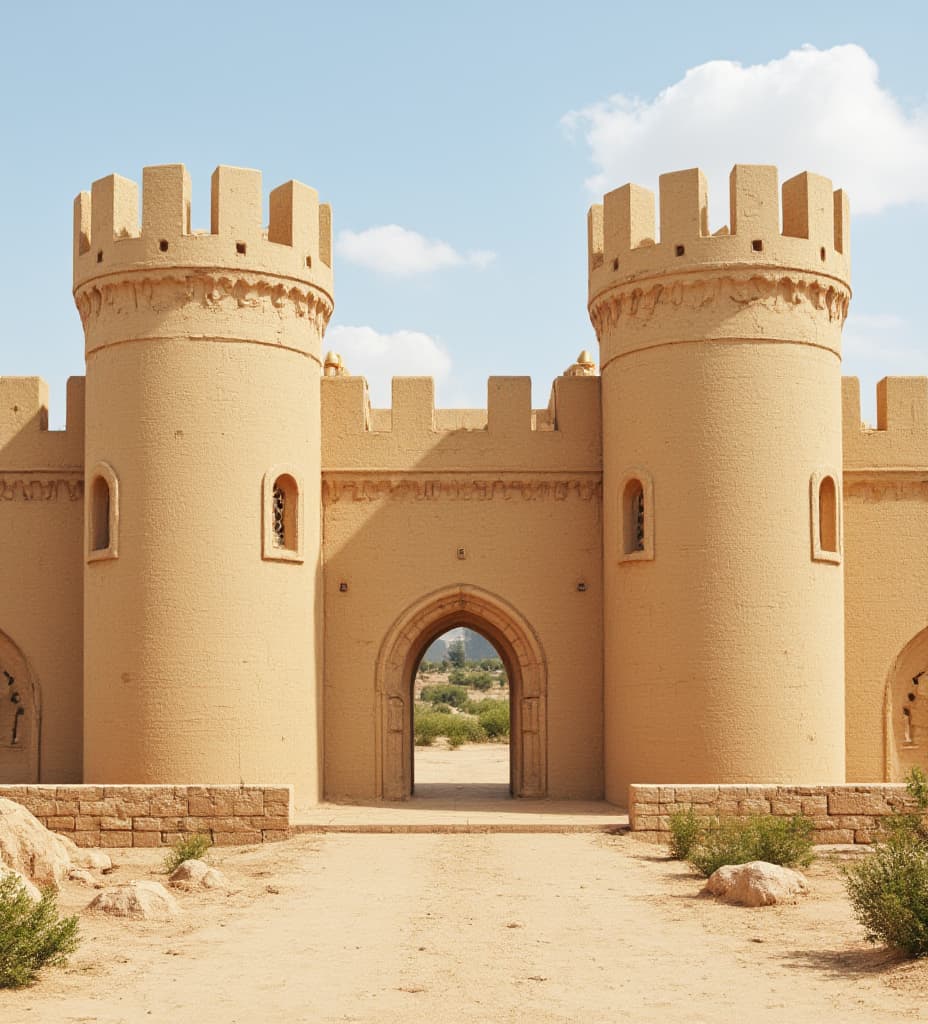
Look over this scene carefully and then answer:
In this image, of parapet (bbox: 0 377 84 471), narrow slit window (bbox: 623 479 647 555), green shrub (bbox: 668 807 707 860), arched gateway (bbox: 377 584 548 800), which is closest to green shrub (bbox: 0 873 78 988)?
green shrub (bbox: 668 807 707 860)

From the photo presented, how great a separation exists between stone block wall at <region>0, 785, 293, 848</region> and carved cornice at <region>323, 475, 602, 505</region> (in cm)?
544

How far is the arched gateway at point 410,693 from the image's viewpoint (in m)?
18.7

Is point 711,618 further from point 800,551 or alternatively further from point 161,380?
point 161,380

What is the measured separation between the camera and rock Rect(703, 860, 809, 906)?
1090 cm

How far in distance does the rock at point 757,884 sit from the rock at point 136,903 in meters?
4.15

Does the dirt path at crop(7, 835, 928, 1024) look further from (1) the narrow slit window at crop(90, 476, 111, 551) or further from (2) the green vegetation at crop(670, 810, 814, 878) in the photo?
(1) the narrow slit window at crop(90, 476, 111, 551)

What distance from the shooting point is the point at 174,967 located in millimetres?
8805

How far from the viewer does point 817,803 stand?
1450 cm

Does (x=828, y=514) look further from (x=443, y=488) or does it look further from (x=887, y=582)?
(x=443, y=488)

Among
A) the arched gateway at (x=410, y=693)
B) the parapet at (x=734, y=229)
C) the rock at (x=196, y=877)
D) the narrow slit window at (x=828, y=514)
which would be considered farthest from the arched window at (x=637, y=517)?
the rock at (x=196, y=877)

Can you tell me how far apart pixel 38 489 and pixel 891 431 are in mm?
11367

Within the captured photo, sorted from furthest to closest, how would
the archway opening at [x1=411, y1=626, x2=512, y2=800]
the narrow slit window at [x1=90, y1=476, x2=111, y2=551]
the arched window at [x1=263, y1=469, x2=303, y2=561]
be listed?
the archway opening at [x1=411, y1=626, x2=512, y2=800], the narrow slit window at [x1=90, y1=476, x2=111, y2=551], the arched window at [x1=263, y1=469, x2=303, y2=561]

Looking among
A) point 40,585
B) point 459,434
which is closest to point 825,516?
point 459,434

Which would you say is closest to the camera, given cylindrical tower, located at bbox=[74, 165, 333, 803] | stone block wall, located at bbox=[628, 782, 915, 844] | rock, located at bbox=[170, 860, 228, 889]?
rock, located at bbox=[170, 860, 228, 889]
